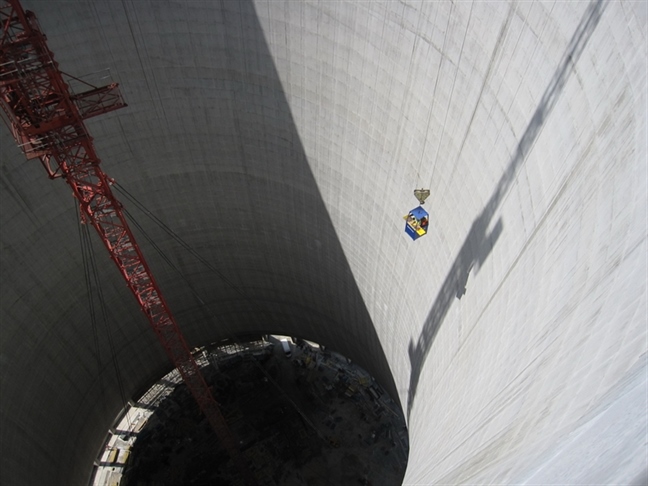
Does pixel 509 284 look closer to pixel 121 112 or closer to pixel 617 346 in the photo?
pixel 617 346

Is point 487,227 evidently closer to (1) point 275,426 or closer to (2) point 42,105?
(2) point 42,105

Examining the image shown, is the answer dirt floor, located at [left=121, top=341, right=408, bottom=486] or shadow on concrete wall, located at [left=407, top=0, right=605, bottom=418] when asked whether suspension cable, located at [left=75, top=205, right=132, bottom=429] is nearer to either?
dirt floor, located at [left=121, top=341, right=408, bottom=486]

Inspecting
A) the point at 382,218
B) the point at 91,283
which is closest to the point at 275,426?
the point at 91,283

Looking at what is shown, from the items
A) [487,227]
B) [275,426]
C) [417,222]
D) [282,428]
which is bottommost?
[487,227]

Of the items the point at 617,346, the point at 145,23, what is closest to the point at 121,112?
the point at 145,23

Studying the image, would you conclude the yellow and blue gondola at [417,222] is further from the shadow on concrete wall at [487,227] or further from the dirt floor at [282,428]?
the dirt floor at [282,428]

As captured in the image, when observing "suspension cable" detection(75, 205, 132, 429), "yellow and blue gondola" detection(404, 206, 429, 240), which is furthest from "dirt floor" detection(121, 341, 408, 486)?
"yellow and blue gondola" detection(404, 206, 429, 240)

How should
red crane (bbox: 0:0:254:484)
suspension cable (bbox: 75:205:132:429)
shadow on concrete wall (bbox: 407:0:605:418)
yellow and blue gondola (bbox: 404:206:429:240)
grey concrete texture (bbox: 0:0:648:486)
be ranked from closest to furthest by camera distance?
grey concrete texture (bbox: 0:0:648:486) < shadow on concrete wall (bbox: 407:0:605:418) < red crane (bbox: 0:0:254:484) < yellow and blue gondola (bbox: 404:206:429:240) < suspension cable (bbox: 75:205:132:429)
